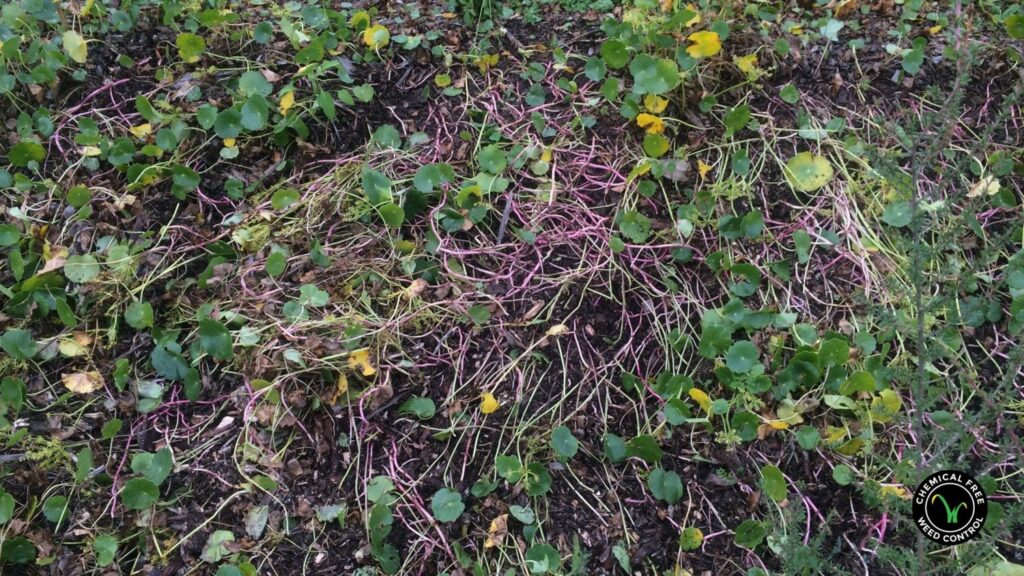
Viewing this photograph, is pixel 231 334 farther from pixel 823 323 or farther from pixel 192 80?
pixel 823 323

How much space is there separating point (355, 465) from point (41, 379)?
907mm

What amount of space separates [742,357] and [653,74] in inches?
37.3

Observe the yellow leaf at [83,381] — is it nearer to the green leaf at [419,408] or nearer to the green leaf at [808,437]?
the green leaf at [419,408]

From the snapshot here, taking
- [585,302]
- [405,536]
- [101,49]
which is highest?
[101,49]

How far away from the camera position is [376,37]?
244cm

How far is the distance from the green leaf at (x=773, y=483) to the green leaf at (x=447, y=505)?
2.38ft

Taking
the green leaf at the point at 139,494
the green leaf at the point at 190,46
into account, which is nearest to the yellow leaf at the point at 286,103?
the green leaf at the point at 190,46

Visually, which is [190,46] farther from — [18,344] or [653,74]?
[653,74]

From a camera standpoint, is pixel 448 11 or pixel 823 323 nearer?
pixel 823 323

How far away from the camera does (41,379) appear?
73.8 inches

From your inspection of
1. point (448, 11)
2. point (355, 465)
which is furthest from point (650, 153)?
point (355, 465)

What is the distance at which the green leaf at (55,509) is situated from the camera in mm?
1650

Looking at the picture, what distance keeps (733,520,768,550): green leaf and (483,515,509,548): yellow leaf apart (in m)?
0.54

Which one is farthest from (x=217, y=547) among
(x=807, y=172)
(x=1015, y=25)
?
(x=1015, y=25)
